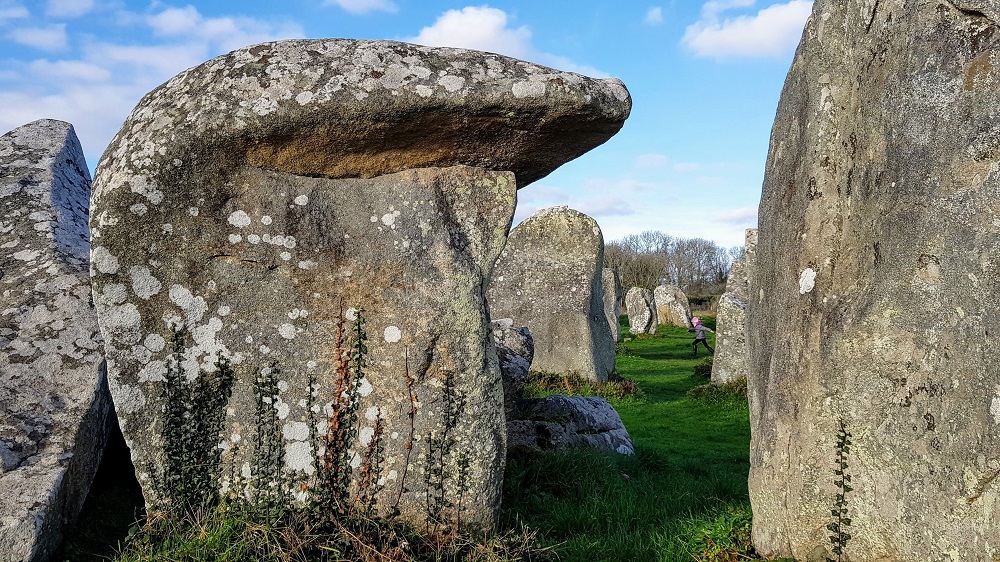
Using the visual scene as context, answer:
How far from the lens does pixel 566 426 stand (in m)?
6.76

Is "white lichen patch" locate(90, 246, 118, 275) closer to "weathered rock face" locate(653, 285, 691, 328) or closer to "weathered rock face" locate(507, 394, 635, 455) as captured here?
"weathered rock face" locate(507, 394, 635, 455)

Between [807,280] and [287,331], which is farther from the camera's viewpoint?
[287,331]

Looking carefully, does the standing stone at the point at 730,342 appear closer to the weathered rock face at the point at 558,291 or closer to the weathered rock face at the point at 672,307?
the weathered rock face at the point at 558,291

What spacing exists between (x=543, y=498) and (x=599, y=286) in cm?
896

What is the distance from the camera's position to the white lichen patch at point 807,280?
12.4ft

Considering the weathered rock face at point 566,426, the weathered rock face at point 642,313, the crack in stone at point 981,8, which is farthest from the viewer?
the weathered rock face at point 642,313

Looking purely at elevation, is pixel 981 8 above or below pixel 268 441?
above

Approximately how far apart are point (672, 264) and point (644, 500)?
50.9 m

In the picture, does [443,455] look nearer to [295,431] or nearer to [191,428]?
[295,431]

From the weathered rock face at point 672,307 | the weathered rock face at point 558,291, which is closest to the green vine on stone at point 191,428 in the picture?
the weathered rock face at point 558,291

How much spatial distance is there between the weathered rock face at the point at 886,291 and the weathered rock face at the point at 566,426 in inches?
101

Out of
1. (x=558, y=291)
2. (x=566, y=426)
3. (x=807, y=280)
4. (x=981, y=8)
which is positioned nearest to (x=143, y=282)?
(x=807, y=280)

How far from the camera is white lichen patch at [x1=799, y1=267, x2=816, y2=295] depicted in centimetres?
377

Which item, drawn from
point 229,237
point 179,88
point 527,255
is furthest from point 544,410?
point 527,255
